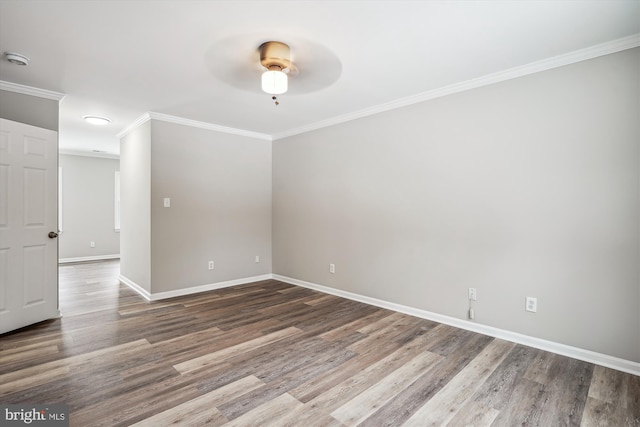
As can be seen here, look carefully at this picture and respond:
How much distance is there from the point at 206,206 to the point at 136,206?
100 cm

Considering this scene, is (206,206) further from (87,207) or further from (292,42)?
A: (87,207)

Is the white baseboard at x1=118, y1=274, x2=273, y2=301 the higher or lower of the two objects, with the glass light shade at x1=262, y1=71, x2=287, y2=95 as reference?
lower

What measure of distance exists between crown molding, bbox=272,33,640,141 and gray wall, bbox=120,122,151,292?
8.93ft

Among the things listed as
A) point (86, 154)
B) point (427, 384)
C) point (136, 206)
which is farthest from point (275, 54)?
point (86, 154)

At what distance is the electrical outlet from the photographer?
108 inches

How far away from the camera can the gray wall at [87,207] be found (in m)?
6.95

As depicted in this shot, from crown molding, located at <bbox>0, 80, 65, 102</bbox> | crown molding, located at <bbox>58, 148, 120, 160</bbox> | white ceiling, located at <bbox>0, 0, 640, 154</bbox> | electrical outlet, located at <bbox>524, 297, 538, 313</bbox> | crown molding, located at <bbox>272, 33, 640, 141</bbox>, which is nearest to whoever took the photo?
white ceiling, located at <bbox>0, 0, 640, 154</bbox>

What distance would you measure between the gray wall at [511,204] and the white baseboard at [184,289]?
1584 mm

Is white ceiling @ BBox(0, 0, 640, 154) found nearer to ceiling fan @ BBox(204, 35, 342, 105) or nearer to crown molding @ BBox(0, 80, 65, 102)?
ceiling fan @ BBox(204, 35, 342, 105)

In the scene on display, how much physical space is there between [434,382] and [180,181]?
3.90 m

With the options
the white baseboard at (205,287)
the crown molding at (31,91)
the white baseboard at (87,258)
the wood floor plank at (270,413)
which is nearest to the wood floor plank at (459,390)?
the wood floor plank at (270,413)

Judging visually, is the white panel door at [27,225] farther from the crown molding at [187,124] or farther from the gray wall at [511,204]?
the gray wall at [511,204]

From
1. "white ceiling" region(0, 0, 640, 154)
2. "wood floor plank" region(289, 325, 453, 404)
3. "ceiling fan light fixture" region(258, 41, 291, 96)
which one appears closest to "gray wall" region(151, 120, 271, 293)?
"white ceiling" region(0, 0, 640, 154)

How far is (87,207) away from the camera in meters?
7.19
